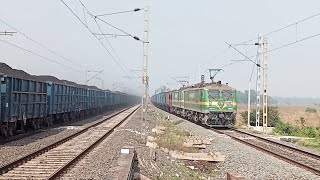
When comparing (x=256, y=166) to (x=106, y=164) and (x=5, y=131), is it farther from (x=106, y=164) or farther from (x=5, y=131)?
(x=5, y=131)

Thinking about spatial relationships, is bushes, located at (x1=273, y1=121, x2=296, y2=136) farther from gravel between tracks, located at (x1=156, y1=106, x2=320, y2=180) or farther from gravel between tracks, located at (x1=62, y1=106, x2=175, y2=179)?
gravel between tracks, located at (x1=62, y1=106, x2=175, y2=179)

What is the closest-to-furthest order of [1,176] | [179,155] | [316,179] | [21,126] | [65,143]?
[1,176] → [316,179] → [179,155] → [65,143] → [21,126]

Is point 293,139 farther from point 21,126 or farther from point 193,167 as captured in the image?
point 21,126

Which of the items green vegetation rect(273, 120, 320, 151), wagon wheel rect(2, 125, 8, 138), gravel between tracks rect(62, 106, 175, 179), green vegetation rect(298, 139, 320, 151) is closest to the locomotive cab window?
green vegetation rect(273, 120, 320, 151)

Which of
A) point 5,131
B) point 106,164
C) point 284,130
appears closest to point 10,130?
point 5,131

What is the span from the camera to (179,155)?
16266mm

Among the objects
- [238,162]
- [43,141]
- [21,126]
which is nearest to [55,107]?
[21,126]

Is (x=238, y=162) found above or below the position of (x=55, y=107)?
below

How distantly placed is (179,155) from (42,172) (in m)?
6.12

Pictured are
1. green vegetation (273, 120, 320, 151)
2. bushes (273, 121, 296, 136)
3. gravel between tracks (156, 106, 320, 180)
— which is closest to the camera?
gravel between tracks (156, 106, 320, 180)

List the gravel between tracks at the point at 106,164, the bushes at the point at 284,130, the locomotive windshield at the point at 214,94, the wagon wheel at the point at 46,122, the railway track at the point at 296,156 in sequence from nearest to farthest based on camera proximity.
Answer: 1. the gravel between tracks at the point at 106,164
2. the railway track at the point at 296,156
3. the wagon wheel at the point at 46,122
4. the bushes at the point at 284,130
5. the locomotive windshield at the point at 214,94

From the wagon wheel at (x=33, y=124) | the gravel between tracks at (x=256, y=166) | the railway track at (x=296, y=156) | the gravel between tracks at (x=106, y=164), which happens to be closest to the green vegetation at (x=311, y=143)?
the railway track at (x=296, y=156)

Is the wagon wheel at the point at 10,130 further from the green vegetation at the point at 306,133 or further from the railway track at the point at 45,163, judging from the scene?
the green vegetation at the point at 306,133

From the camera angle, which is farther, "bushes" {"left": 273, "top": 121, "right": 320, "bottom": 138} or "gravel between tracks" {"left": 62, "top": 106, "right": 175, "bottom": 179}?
"bushes" {"left": 273, "top": 121, "right": 320, "bottom": 138}
